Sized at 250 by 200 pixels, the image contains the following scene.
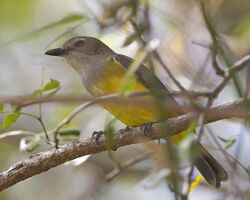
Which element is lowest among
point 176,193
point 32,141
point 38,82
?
point 38,82

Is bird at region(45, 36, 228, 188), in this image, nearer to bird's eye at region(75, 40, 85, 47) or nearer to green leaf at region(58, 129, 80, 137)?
bird's eye at region(75, 40, 85, 47)

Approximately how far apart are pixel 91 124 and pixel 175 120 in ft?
7.26

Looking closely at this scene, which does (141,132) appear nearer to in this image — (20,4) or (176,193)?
(176,193)

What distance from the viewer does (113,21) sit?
3.56 meters

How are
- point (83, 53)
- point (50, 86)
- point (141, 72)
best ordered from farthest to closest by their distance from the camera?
point (83, 53), point (141, 72), point (50, 86)

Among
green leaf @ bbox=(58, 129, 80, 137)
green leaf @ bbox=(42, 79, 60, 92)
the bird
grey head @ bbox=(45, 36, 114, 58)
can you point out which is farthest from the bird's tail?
green leaf @ bbox=(42, 79, 60, 92)

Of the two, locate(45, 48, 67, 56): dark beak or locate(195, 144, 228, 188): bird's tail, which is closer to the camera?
locate(195, 144, 228, 188): bird's tail

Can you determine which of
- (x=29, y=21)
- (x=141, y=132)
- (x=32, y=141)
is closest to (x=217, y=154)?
(x=141, y=132)

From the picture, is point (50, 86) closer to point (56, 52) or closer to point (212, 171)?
point (212, 171)

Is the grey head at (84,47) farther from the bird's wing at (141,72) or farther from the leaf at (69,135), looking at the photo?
the leaf at (69,135)

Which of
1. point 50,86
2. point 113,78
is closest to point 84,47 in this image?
point 113,78

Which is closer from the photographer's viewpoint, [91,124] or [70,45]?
[70,45]

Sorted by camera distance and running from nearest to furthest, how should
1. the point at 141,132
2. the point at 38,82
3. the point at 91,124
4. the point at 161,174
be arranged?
the point at 161,174 → the point at 141,132 → the point at 91,124 → the point at 38,82

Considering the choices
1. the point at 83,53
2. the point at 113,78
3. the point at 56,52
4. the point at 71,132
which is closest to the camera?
the point at 71,132
